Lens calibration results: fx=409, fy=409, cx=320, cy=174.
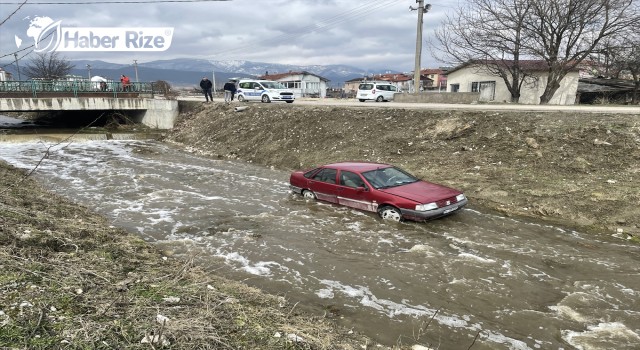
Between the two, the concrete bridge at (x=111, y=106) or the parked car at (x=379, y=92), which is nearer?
the concrete bridge at (x=111, y=106)

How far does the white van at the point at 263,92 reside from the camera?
2848 centimetres

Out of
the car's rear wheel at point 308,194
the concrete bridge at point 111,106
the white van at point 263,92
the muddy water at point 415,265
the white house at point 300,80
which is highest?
the white house at point 300,80

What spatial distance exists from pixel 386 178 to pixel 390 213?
3.59ft

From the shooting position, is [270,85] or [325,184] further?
[270,85]

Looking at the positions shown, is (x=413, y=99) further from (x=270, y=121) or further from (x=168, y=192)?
(x=168, y=192)

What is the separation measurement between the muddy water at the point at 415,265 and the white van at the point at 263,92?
16.7 meters

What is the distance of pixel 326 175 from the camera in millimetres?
10945

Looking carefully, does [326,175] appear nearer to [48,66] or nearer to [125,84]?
[125,84]

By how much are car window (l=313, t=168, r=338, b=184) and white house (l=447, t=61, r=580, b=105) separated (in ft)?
71.8

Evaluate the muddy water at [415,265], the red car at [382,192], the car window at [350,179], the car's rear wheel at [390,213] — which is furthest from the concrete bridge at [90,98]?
the car's rear wheel at [390,213]

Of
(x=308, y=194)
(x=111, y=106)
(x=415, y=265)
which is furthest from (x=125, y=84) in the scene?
(x=415, y=265)

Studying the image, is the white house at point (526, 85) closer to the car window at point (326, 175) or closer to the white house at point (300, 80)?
the car window at point (326, 175)

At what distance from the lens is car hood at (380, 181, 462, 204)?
9.00m

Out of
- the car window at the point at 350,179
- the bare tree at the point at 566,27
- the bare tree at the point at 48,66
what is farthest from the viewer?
the bare tree at the point at 48,66
